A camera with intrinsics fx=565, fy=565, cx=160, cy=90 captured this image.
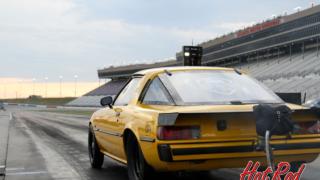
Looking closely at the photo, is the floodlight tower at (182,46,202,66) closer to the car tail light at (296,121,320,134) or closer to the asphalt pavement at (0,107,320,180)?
the asphalt pavement at (0,107,320,180)

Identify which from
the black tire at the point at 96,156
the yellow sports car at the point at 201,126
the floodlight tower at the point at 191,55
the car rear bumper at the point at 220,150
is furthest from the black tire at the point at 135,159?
the floodlight tower at the point at 191,55

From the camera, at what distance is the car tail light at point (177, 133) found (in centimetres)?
628

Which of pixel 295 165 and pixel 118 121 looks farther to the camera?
pixel 118 121

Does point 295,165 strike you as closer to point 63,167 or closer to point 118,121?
point 118,121

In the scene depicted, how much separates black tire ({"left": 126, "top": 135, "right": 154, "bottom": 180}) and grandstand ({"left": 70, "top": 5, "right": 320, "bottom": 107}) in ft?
111

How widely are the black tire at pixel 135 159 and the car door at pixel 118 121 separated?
12.3 inches

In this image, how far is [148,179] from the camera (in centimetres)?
691

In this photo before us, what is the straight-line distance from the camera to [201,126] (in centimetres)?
637

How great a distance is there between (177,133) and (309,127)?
5.26 ft

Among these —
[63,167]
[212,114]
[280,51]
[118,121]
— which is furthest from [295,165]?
[280,51]

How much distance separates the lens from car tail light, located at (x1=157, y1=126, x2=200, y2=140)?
20.6ft

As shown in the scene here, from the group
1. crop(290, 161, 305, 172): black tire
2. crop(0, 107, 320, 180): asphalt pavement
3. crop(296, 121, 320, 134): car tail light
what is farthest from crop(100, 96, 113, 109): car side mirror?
crop(296, 121, 320, 134): car tail light

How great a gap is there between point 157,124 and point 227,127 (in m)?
0.80

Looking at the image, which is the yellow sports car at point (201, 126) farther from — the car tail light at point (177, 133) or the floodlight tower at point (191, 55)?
the floodlight tower at point (191, 55)
